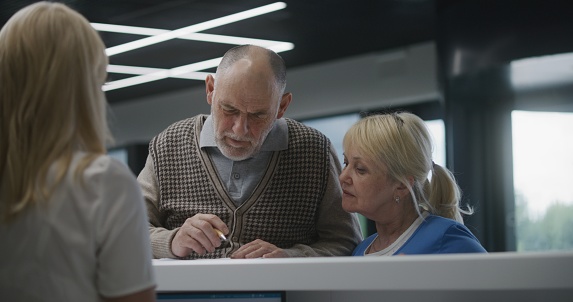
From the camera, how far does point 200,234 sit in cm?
228

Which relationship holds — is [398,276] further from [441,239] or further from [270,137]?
[270,137]

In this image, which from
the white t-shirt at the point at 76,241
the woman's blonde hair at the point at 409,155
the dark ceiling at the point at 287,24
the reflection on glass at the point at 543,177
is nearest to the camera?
the white t-shirt at the point at 76,241

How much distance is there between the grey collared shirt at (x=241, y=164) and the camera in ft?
8.58

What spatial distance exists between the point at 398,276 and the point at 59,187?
0.67 m

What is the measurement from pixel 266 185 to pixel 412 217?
0.46 m

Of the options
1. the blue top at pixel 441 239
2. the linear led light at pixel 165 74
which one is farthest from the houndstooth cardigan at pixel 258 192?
the linear led light at pixel 165 74

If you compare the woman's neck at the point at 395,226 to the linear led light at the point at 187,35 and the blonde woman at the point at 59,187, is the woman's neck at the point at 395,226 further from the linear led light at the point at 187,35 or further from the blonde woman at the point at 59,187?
the linear led light at the point at 187,35

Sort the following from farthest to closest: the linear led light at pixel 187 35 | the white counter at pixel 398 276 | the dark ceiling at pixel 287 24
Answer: the linear led light at pixel 187 35
the dark ceiling at pixel 287 24
the white counter at pixel 398 276

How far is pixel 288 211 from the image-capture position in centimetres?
260

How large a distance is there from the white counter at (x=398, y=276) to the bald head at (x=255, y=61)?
36.0 inches

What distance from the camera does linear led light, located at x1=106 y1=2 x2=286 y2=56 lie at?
6.38m

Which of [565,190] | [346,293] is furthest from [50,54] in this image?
[565,190]

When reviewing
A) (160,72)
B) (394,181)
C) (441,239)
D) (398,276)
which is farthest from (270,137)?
(160,72)

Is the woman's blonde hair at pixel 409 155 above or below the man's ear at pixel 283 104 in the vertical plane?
below
